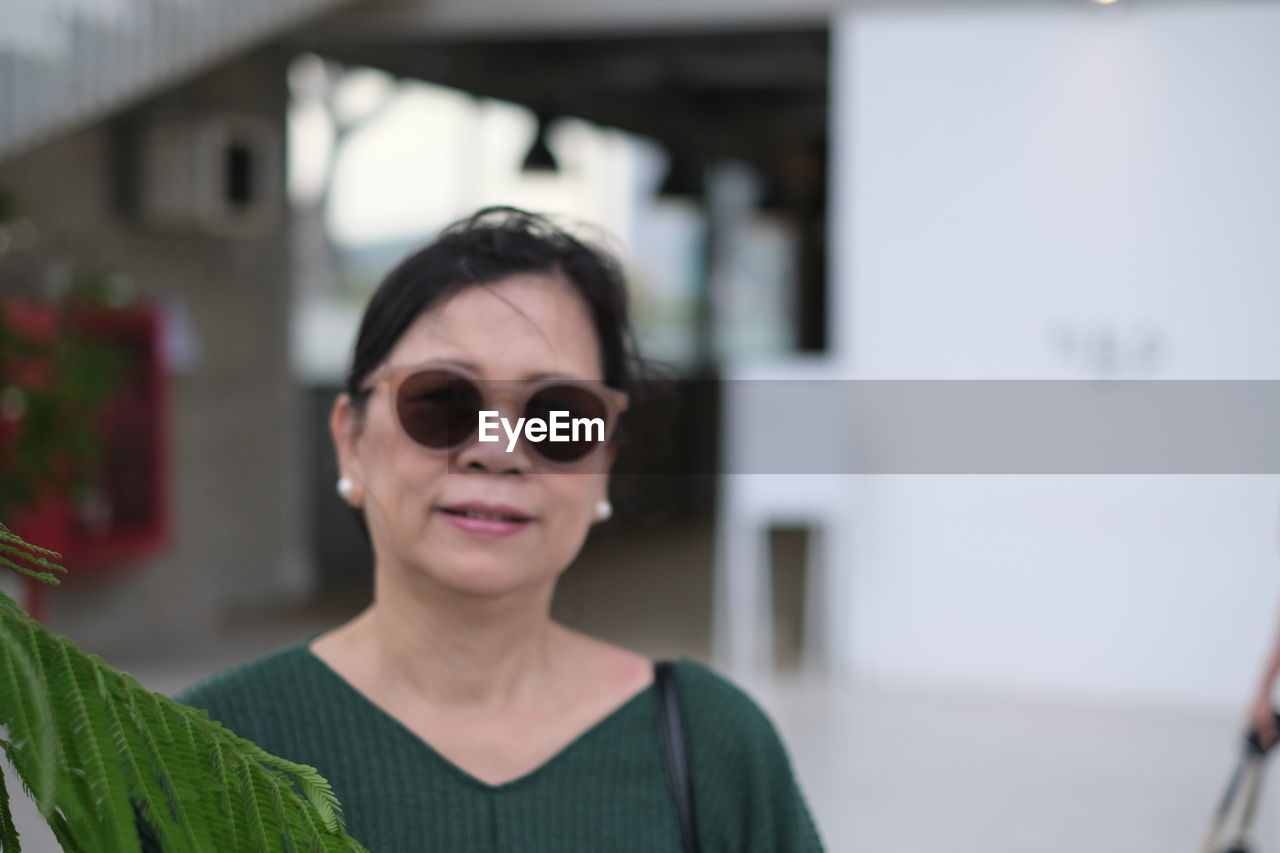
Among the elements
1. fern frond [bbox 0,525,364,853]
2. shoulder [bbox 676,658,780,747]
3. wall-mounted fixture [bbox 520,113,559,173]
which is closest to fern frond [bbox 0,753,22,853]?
fern frond [bbox 0,525,364,853]

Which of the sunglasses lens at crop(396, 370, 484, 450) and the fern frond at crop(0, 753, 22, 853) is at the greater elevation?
the sunglasses lens at crop(396, 370, 484, 450)

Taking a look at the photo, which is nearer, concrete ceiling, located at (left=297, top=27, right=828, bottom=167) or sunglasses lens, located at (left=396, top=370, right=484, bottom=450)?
sunglasses lens, located at (left=396, top=370, right=484, bottom=450)

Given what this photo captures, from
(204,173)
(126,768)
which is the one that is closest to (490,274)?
(126,768)

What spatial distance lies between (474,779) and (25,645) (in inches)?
21.3

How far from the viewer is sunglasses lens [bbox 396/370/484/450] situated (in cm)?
128

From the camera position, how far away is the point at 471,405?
4.20ft

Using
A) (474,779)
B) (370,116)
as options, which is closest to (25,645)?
(474,779)

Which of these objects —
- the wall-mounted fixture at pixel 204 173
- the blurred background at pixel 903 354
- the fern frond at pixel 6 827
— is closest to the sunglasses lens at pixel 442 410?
the fern frond at pixel 6 827

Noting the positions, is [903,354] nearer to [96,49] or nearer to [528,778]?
[96,49]

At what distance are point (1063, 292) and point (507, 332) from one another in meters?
4.83

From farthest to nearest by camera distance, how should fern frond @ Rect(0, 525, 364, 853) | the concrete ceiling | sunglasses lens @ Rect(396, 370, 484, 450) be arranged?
the concrete ceiling → sunglasses lens @ Rect(396, 370, 484, 450) → fern frond @ Rect(0, 525, 364, 853)

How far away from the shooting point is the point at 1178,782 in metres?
4.81

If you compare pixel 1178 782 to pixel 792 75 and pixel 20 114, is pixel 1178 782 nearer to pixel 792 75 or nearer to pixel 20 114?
pixel 20 114

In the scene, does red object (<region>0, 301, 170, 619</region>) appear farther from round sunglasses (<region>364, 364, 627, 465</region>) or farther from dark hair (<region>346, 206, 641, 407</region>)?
round sunglasses (<region>364, 364, 627, 465</region>)
